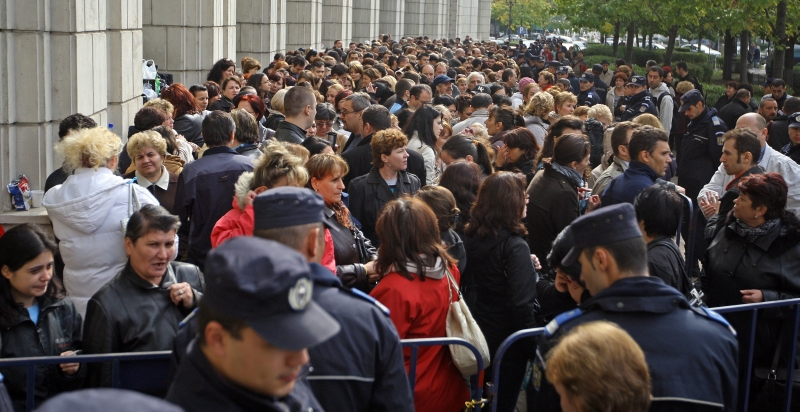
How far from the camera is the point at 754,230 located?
5.48 m

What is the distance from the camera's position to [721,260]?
5.66 m

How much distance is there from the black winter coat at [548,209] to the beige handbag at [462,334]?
2039 mm

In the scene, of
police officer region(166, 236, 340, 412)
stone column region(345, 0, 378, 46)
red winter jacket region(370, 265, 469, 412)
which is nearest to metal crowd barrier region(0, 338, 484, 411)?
red winter jacket region(370, 265, 469, 412)

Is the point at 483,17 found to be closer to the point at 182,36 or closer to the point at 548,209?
the point at 182,36

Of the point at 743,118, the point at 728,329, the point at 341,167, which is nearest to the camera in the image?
the point at 728,329

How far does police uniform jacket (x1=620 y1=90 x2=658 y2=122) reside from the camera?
13.3m

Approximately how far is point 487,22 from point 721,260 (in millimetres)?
76622

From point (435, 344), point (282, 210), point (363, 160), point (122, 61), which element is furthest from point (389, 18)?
point (282, 210)

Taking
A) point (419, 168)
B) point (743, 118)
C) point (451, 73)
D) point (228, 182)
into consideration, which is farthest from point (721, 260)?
point (451, 73)

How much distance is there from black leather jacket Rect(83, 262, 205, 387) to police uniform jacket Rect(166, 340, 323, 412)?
71.0 inches

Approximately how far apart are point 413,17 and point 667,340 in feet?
172

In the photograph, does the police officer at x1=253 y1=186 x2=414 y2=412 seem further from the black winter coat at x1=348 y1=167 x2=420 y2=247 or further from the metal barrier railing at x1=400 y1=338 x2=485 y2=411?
the black winter coat at x1=348 y1=167 x2=420 y2=247

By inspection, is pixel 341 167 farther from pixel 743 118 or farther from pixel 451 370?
pixel 743 118

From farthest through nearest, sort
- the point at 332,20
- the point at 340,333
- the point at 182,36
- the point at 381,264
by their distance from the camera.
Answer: the point at 332,20, the point at 182,36, the point at 381,264, the point at 340,333
